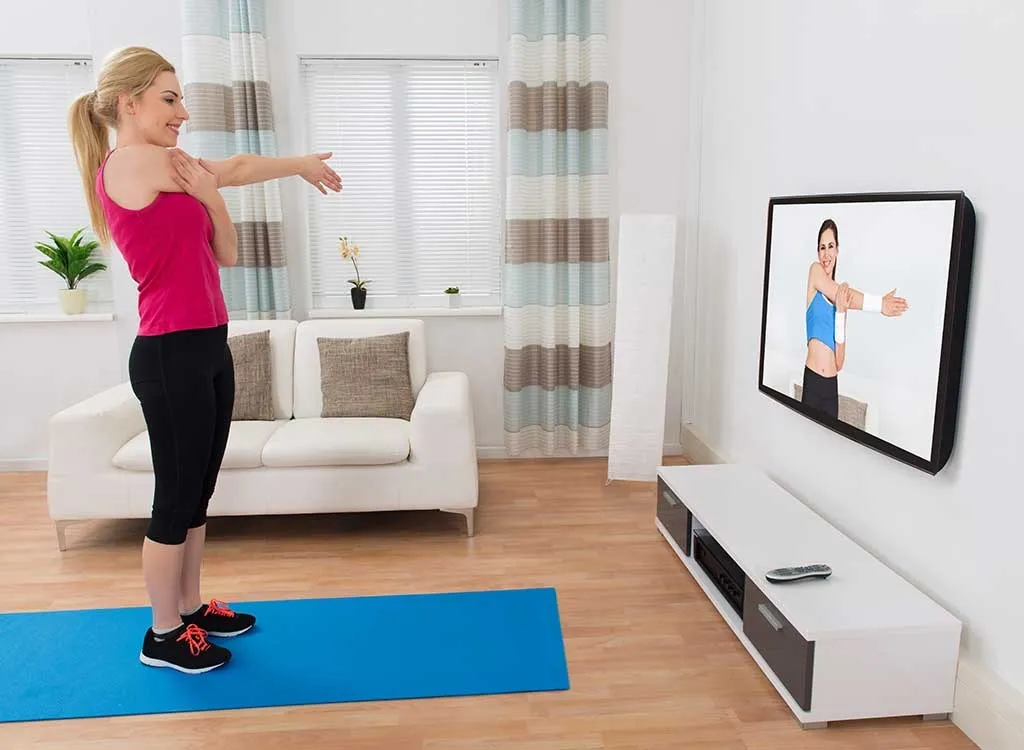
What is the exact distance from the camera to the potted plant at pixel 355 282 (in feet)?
14.4

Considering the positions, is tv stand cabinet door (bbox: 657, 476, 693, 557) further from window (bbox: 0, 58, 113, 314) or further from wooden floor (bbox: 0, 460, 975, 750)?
window (bbox: 0, 58, 113, 314)

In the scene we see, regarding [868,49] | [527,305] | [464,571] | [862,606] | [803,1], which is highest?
[803,1]

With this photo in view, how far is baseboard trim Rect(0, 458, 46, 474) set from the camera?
442 cm

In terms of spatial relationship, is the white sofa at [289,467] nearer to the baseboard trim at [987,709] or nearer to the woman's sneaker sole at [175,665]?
the woman's sneaker sole at [175,665]

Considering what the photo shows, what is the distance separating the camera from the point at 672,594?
286 centimetres

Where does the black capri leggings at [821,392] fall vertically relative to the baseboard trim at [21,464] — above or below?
above

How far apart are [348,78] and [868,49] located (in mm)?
2721

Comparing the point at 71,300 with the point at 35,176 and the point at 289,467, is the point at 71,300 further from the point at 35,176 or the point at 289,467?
the point at 289,467

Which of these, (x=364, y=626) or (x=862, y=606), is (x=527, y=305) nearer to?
(x=364, y=626)

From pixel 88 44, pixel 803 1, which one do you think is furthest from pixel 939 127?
pixel 88 44

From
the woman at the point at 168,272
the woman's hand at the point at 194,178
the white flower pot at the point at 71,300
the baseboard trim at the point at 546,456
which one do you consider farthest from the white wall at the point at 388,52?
the woman's hand at the point at 194,178

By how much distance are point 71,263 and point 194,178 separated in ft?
8.47

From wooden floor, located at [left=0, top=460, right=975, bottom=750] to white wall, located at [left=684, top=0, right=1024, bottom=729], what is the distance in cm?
48

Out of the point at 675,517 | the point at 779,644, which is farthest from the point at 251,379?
the point at 779,644
